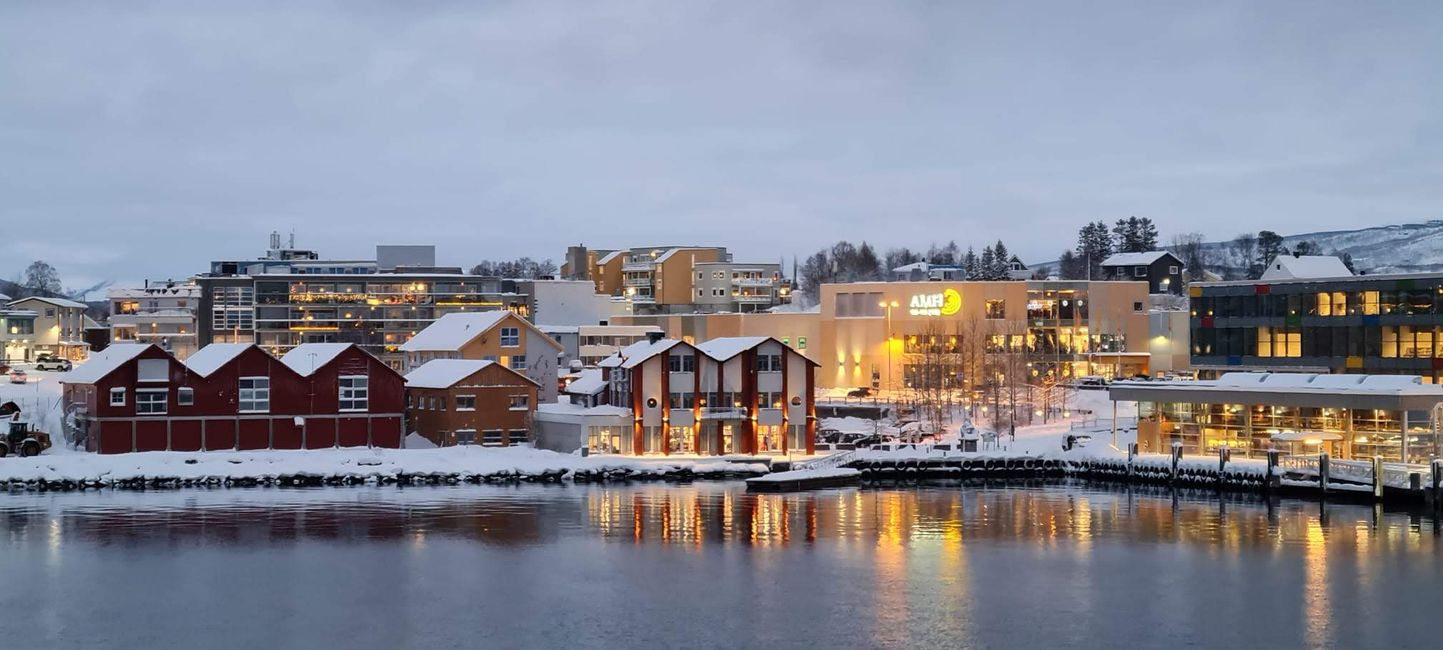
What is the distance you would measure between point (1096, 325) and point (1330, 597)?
61.7 meters

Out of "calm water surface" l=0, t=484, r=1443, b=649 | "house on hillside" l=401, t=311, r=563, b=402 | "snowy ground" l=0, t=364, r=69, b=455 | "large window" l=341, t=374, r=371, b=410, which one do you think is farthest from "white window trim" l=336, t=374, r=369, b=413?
"snowy ground" l=0, t=364, r=69, b=455

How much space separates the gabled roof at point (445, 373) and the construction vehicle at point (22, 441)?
13785mm

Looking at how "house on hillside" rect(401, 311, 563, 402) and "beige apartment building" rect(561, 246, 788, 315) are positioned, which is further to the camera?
"beige apartment building" rect(561, 246, 788, 315)

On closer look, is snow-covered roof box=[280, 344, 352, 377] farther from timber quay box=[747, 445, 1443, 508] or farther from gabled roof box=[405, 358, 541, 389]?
timber quay box=[747, 445, 1443, 508]

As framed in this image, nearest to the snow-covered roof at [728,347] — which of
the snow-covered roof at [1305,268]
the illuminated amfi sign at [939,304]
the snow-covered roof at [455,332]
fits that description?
the snow-covered roof at [455,332]

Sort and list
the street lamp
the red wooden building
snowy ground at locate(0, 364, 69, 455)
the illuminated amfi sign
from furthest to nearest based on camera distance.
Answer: the illuminated amfi sign < the street lamp < snowy ground at locate(0, 364, 69, 455) < the red wooden building

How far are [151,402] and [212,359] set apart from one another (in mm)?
2960

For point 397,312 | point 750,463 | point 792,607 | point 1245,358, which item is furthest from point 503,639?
point 397,312

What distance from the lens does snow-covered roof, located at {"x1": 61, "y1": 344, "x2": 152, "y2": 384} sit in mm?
60156

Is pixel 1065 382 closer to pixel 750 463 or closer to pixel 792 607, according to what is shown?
pixel 750 463

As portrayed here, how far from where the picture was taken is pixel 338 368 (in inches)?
2472

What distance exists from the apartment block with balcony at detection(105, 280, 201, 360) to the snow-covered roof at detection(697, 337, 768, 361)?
66554 mm

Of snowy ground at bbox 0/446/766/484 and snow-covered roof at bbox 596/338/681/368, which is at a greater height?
snow-covered roof at bbox 596/338/681/368

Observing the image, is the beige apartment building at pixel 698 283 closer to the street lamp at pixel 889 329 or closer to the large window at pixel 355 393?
the street lamp at pixel 889 329
